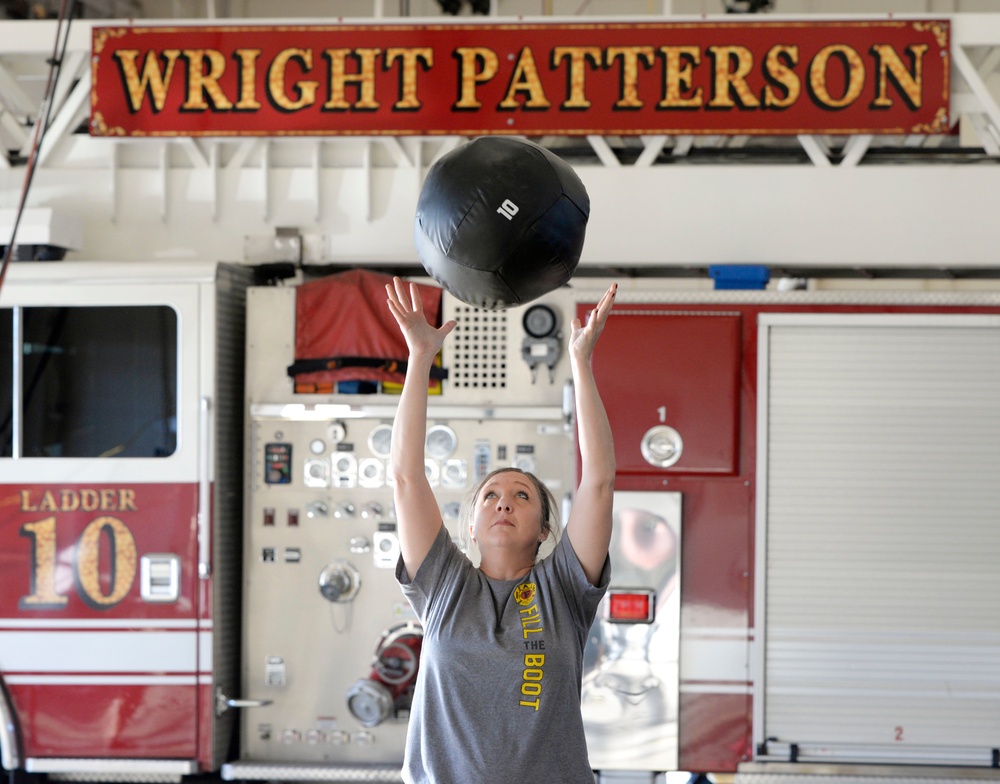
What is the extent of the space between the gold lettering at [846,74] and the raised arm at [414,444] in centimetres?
374

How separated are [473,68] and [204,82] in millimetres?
1381

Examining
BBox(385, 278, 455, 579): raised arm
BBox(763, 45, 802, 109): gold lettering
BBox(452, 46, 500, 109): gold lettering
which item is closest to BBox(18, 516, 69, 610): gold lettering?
BBox(452, 46, 500, 109): gold lettering

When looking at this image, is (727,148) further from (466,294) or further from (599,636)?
(466,294)

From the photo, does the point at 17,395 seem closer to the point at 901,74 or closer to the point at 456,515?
the point at 456,515

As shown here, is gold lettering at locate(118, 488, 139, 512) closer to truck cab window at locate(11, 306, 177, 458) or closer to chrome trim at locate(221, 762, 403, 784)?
truck cab window at locate(11, 306, 177, 458)

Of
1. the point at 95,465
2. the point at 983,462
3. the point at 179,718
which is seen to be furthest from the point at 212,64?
the point at 983,462

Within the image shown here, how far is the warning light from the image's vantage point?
5219mm

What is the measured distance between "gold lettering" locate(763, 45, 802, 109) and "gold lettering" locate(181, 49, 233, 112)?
2695 millimetres

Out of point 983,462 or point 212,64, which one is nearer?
point 983,462

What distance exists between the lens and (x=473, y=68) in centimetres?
581

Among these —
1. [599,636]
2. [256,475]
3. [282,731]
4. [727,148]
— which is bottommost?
[282,731]

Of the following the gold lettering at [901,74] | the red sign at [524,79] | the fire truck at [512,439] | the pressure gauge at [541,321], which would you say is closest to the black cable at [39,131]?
the fire truck at [512,439]

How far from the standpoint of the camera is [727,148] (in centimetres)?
Answer: 613

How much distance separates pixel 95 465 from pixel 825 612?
3443 mm
